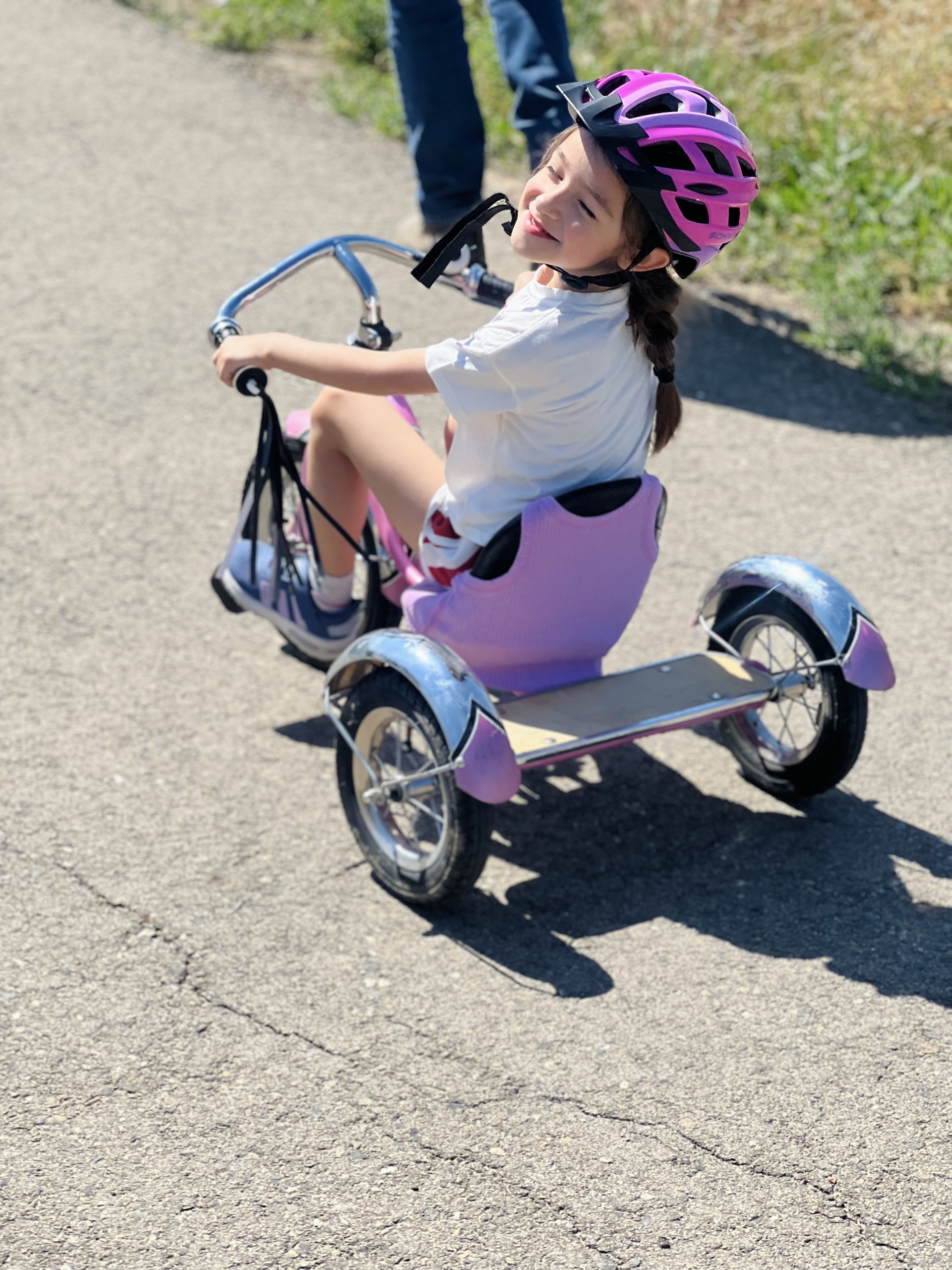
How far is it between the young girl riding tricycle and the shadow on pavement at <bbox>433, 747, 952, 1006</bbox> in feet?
0.49

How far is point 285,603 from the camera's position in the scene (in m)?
3.61

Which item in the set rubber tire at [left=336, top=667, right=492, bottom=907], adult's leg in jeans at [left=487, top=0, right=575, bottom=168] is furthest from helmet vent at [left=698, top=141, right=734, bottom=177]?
adult's leg in jeans at [left=487, top=0, right=575, bottom=168]

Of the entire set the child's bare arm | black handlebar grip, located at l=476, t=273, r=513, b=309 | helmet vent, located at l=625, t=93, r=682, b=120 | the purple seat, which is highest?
helmet vent, located at l=625, t=93, r=682, b=120

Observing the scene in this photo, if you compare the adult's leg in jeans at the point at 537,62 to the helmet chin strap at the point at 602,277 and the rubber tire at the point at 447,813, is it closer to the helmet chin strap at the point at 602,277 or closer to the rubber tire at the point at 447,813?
the helmet chin strap at the point at 602,277

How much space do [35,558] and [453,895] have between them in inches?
73.3

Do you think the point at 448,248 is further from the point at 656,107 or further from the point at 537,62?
the point at 537,62

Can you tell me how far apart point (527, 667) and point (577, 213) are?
95 centimetres

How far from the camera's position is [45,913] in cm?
304

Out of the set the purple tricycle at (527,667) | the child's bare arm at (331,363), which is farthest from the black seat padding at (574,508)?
the child's bare arm at (331,363)

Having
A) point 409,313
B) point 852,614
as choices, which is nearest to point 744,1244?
point 852,614

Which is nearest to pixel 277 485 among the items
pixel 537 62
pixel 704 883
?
pixel 704 883

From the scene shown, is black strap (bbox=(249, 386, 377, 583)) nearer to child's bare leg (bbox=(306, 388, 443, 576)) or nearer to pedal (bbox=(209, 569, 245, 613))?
child's bare leg (bbox=(306, 388, 443, 576))

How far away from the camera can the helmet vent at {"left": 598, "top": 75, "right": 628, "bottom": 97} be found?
8.95 feet

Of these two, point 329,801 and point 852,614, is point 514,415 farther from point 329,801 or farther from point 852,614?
point 329,801
